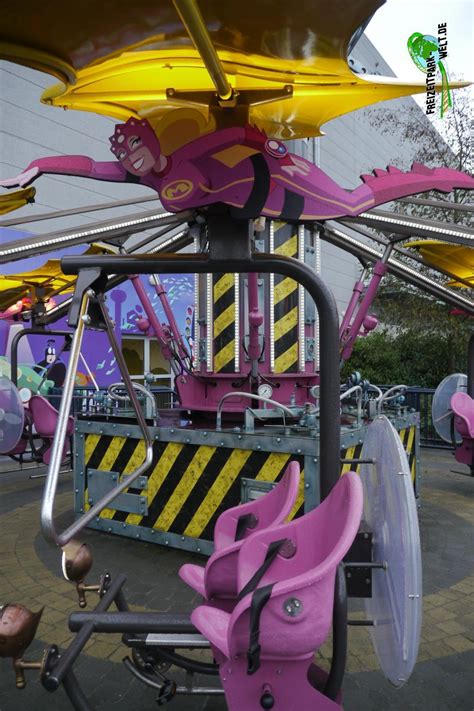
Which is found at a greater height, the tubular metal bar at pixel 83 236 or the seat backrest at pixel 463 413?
the tubular metal bar at pixel 83 236

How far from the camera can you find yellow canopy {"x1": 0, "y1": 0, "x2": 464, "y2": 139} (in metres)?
1.53

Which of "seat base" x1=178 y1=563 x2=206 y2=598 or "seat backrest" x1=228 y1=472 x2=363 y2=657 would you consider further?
"seat base" x1=178 y1=563 x2=206 y2=598

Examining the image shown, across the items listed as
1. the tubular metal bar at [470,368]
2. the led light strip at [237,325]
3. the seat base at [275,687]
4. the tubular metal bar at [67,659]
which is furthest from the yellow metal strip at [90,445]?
the tubular metal bar at [470,368]

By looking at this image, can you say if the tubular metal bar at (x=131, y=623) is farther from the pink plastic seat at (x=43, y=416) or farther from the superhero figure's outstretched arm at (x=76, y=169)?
the pink plastic seat at (x=43, y=416)

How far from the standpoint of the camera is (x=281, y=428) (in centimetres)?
414

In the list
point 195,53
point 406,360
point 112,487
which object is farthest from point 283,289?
point 406,360

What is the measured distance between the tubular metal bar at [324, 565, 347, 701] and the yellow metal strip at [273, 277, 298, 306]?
3647 millimetres

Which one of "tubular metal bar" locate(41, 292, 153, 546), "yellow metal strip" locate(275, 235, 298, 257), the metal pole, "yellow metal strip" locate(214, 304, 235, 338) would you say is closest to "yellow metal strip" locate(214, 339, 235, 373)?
"yellow metal strip" locate(214, 304, 235, 338)

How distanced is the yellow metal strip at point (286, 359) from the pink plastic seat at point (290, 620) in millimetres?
3182

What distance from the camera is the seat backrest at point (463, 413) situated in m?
5.95

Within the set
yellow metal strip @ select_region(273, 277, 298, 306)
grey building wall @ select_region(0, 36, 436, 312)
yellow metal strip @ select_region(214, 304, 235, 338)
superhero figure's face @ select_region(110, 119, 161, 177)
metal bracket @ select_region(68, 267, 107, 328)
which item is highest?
grey building wall @ select_region(0, 36, 436, 312)

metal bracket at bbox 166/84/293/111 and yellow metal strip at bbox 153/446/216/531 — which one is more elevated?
metal bracket at bbox 166/84/293/111

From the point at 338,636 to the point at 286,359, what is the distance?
362cm

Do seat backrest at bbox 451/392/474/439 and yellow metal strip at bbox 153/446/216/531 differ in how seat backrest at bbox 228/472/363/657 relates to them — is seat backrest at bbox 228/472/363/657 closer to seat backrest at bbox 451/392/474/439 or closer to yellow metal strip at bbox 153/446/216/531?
yellow metal strip at bbox 153/446/216/531
